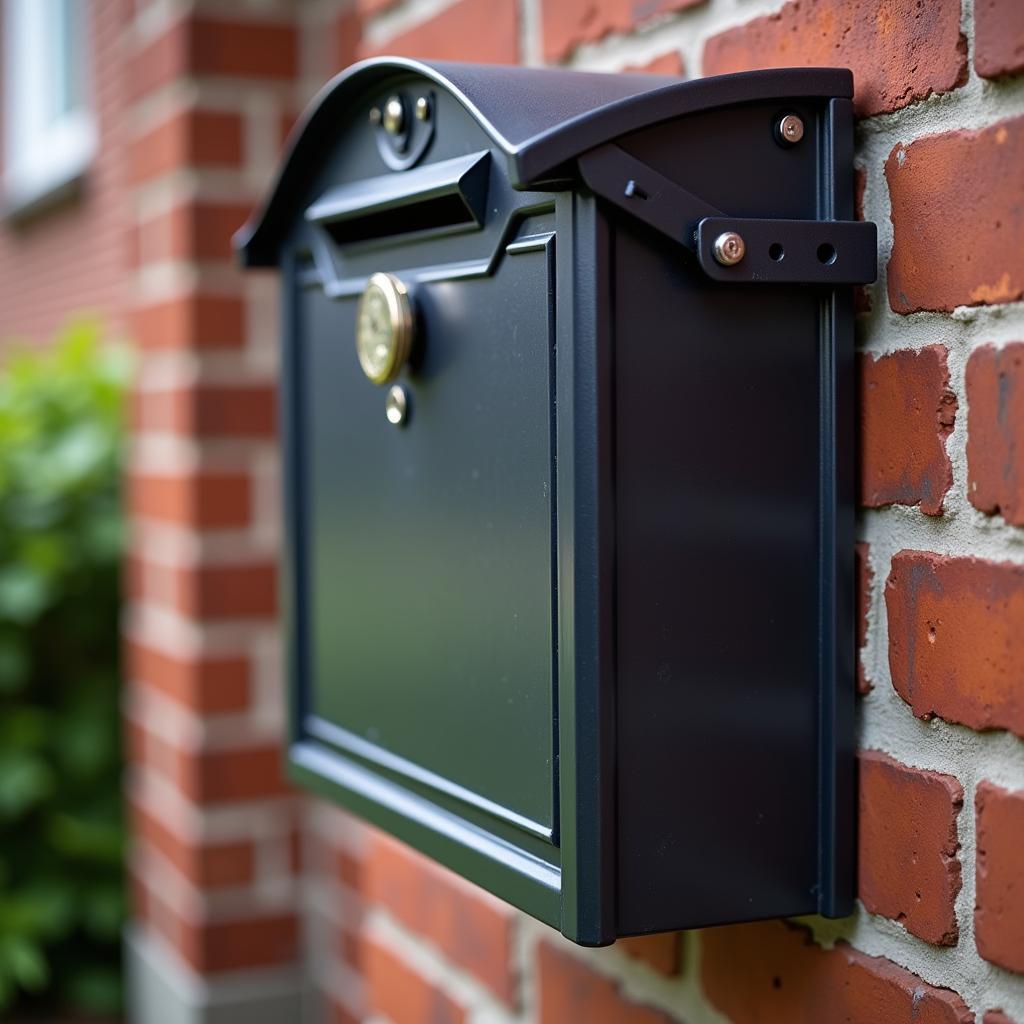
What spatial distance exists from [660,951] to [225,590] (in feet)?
4.89

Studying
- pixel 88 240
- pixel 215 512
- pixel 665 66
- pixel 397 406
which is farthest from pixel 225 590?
pixel 88 240

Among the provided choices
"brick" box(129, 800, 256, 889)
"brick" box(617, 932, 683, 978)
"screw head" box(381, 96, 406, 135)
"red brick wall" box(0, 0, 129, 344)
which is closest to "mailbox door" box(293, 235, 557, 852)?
"screw head" box(381, 96, 406, 135)

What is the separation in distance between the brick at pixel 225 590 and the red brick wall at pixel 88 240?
1904 millimetres

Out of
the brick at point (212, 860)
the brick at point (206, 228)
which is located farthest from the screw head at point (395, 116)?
the brick at point (212, 860)

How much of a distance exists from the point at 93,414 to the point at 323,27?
42.0 inches

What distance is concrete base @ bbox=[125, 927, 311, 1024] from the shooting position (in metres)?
2.48

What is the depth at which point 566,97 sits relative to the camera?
904mm

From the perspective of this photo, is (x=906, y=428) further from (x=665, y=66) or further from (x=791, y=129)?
(x=665, y=66)

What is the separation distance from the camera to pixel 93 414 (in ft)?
10.5

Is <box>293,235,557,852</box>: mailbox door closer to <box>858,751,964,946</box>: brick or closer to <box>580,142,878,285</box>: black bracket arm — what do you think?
<box>580,142,878,285</box>: black bracket arm

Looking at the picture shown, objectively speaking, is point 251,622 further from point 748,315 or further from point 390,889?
point 748,315

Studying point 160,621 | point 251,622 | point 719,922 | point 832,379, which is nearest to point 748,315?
point 832,379

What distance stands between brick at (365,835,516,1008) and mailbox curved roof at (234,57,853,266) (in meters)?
0.70

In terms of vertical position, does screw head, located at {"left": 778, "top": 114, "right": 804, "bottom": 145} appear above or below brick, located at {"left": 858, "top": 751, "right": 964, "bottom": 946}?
above
